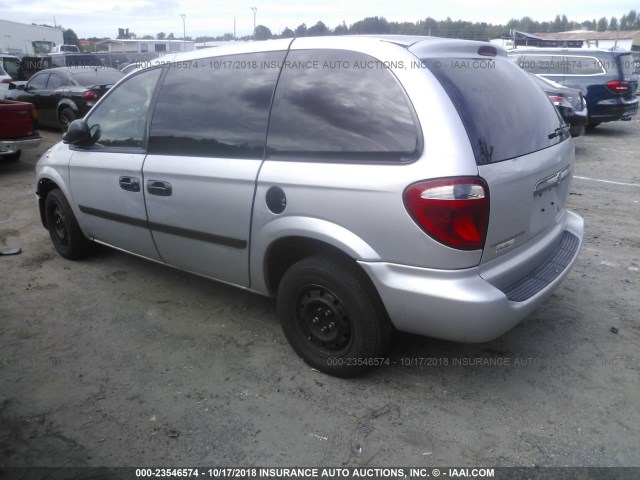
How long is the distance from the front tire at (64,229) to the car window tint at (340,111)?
2.52 metres

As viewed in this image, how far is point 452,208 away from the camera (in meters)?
2.45

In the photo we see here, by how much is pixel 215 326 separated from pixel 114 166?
139 centimetres

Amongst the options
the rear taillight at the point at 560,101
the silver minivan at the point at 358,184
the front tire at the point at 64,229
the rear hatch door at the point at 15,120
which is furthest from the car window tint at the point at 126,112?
the rear taillight at the point at 560,101

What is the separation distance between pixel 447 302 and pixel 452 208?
442 millimetres

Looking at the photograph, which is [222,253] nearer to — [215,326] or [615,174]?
[215,326]

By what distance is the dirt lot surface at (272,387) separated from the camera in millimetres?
2562

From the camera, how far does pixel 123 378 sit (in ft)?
10.4

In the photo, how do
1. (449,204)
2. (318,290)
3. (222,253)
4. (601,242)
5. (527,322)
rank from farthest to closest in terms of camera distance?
(601,242) → (527,322) → (222,253) → (318,290) → (449,204)

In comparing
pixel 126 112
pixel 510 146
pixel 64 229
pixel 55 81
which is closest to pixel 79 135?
pixel 126 112

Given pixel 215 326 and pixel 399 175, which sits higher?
pixel 399 175

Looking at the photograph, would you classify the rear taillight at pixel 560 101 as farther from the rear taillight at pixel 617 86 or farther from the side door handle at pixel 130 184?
the side door handle at pixel 130 184

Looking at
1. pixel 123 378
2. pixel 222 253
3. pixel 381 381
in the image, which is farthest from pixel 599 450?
pixel 123 378

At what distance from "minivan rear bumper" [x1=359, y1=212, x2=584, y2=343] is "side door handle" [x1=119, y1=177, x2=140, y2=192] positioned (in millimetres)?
1890

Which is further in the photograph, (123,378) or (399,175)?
(123,378)
